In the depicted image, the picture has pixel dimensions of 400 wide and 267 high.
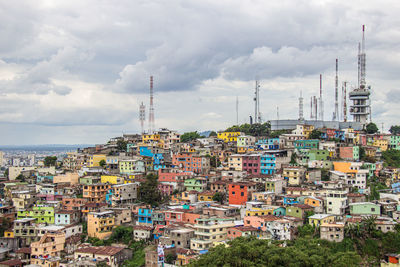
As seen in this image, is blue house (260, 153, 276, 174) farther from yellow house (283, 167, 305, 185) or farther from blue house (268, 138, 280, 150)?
blue house (268, 138, 280, 150)

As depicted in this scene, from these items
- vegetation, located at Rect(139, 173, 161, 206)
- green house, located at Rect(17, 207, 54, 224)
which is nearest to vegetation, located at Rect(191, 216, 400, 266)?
vegetation, located at Rect(139, 173, 161, 206)

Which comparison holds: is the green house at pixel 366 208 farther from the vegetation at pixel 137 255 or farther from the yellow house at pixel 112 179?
the yellow house at pixel 112 179

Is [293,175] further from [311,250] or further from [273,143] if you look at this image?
[311,250]

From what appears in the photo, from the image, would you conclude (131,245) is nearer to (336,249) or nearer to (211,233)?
(211,233)

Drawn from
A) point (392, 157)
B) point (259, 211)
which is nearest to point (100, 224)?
point (259, 211)

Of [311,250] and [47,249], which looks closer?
[311,250]

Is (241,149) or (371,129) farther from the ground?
(371,129)
